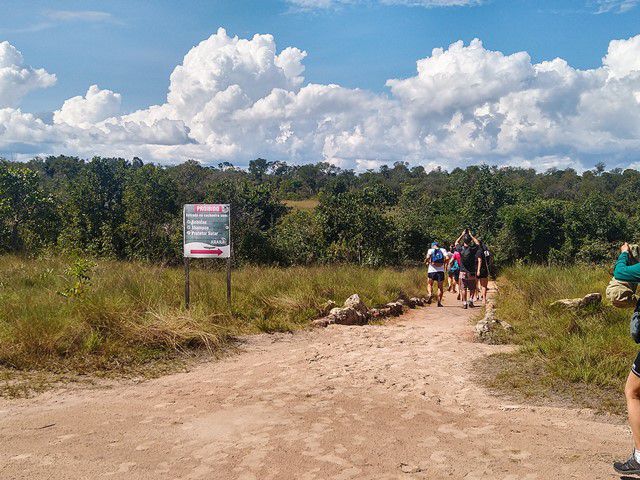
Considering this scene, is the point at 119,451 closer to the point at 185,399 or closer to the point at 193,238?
the point at 185,399

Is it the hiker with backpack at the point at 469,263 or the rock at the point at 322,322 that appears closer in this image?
the rock at the point at 322,322

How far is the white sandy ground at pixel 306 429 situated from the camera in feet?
13.6

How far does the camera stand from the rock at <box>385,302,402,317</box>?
11352 millimetres

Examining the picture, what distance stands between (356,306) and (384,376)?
3702 mm

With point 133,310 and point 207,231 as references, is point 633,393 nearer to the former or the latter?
point 133,310

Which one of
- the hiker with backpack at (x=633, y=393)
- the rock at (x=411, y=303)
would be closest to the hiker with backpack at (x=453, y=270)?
the rock at (x=411, y=303)

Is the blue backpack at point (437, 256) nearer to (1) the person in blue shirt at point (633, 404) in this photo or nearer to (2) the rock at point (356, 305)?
(2) the rock at point (356, 305)

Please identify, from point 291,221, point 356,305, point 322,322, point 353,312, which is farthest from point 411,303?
point 291,221

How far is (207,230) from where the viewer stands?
393 inches

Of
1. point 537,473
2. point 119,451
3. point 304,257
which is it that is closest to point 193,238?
point 119,451

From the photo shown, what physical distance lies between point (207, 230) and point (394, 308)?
419cm

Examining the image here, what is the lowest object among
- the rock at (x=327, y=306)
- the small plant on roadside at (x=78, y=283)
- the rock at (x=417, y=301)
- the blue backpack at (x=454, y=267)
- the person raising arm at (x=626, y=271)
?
the rock at (x=417, y=301)

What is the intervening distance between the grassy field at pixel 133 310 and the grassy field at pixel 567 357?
3.66 metres

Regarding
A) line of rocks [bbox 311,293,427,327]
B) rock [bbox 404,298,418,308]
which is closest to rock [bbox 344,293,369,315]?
line of rocks [bbox 311,293,427,327]
